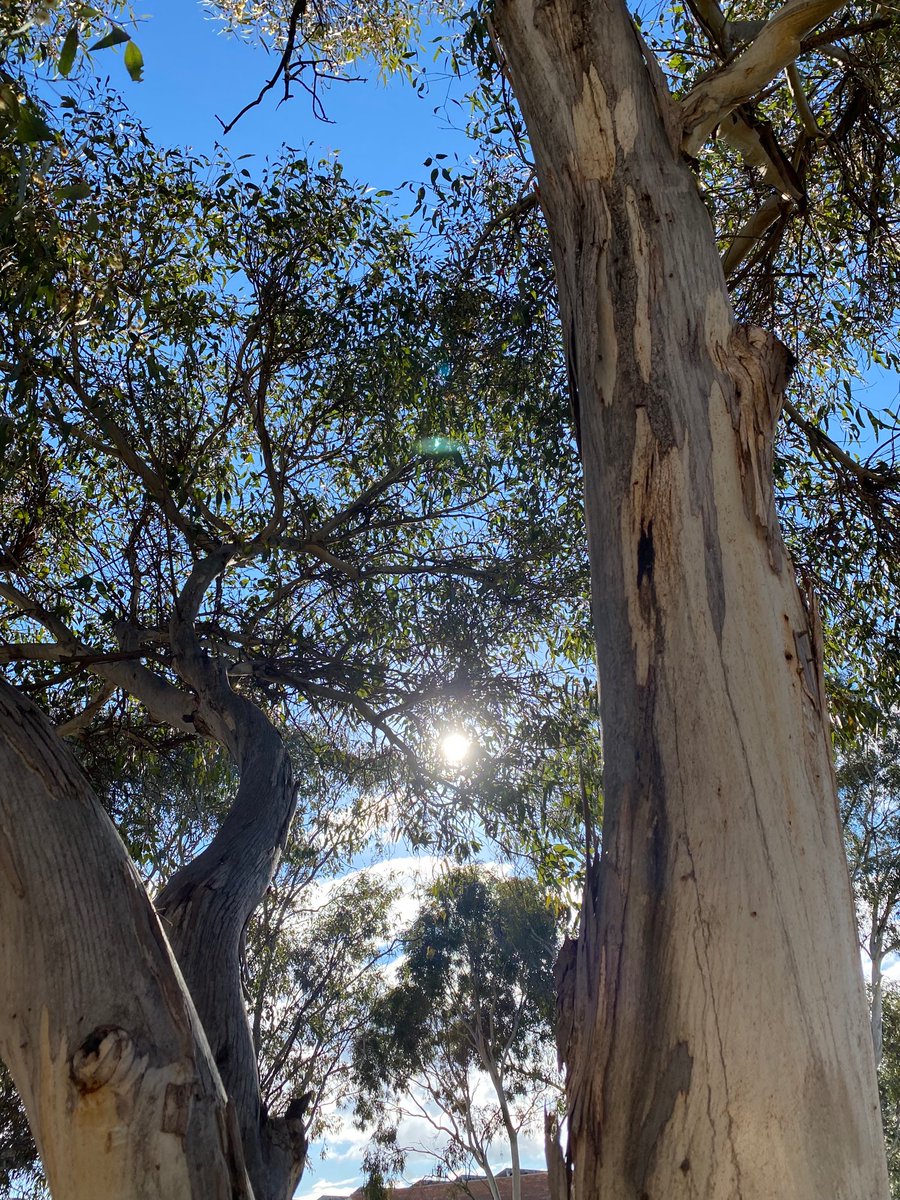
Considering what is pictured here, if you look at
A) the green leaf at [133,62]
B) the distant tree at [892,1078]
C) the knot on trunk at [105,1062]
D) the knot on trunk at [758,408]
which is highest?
the green leaf at [133,62]

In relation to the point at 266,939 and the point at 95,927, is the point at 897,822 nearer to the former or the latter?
the point at 266,939

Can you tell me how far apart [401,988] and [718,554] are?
59.8 feet

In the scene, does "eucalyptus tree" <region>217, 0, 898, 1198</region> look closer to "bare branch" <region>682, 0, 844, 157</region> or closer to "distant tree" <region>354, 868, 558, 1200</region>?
"bare branch" <region>682, 0, 844, 157</region>

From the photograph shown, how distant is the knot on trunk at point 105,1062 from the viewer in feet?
6.22

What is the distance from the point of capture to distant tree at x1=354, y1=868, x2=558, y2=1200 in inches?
715

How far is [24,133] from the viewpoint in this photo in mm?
2318

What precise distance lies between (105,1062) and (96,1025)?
0.08m

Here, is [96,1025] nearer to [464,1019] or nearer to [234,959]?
[234,959]

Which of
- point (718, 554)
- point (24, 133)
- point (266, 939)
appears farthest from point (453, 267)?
point (266, 939)

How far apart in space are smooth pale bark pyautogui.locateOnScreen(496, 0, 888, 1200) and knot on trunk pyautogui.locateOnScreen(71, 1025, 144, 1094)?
0.84 metres

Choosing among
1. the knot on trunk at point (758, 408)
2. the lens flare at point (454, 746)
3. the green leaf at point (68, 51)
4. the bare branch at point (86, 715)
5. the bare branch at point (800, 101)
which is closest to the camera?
the knot on trunk at point (758, 408)

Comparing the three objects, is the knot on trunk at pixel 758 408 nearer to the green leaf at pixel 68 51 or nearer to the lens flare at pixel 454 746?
the green leaf at pixel 68 51

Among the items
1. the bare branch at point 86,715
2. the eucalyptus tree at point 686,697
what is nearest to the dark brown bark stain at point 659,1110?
the eucalyptus tree at point 686,697

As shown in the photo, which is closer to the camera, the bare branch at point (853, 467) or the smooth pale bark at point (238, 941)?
the smooth pale bark at point (238, 941)
